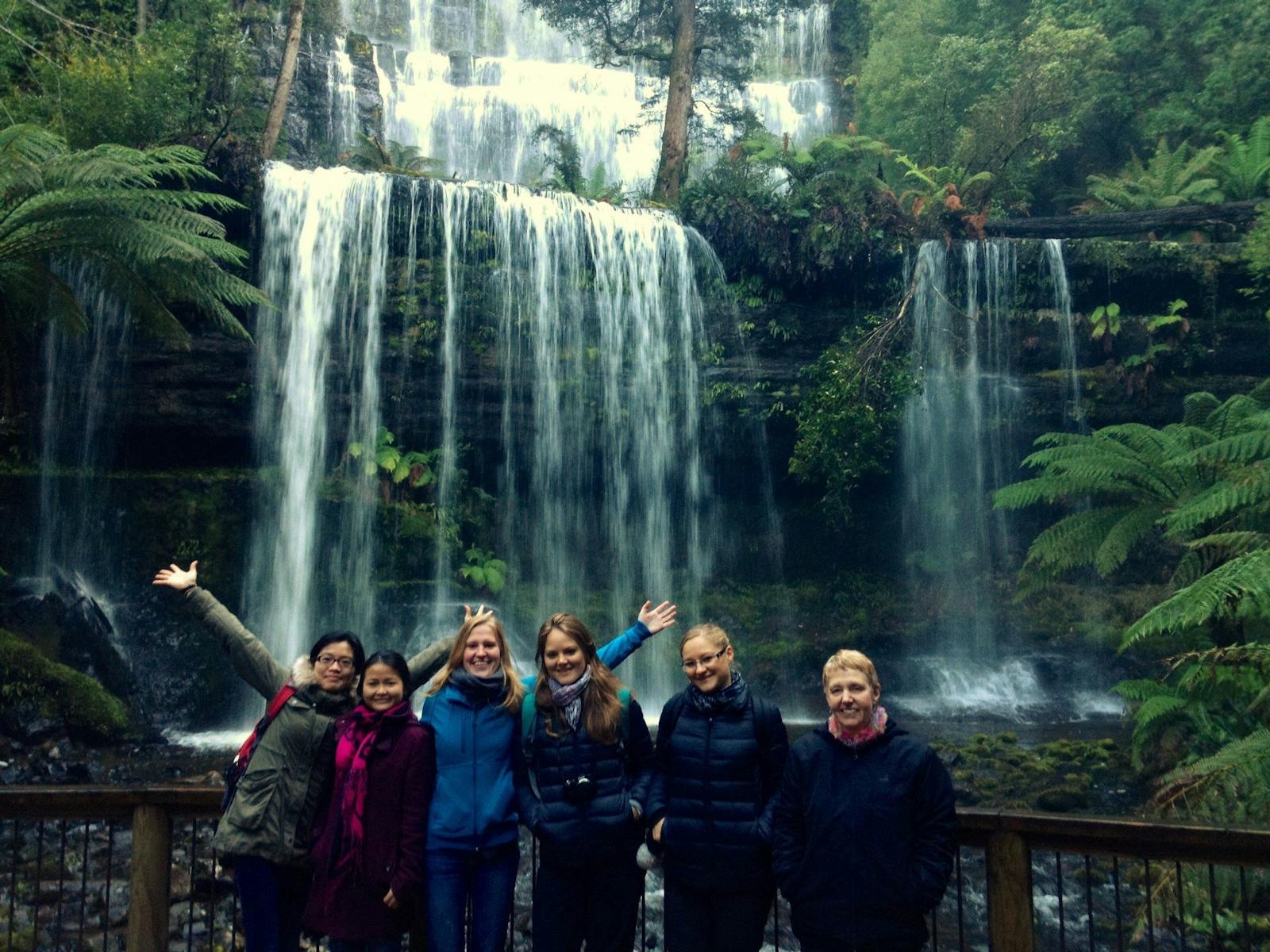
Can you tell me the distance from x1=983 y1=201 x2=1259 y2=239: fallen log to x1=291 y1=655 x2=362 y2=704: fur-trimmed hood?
14773 millimetres

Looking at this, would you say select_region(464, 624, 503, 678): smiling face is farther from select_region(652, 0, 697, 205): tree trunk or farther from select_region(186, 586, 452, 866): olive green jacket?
select_region(652, 0, 697, 205): tree trunk

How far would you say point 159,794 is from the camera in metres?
3.60

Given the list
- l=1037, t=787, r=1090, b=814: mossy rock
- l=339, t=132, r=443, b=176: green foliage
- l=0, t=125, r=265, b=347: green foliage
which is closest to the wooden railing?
l=1037, t=787, r=1090, b=814: mossy rock

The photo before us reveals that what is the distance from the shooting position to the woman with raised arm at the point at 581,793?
319cm

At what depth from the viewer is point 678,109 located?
16875 mm

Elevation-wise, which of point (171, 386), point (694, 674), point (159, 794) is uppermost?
point (171, 386)

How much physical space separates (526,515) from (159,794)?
11420 mm

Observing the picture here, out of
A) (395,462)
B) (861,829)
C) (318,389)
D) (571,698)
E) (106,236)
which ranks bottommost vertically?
(861,829)

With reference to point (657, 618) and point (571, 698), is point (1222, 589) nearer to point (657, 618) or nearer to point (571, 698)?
point (657, 618)

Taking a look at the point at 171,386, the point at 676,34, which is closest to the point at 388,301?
the point at 171,386

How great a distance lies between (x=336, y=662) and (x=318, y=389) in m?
11.4

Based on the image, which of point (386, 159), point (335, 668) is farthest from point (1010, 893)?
point (386, 159)

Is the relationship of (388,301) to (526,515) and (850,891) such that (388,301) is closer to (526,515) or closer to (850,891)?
(526,515)

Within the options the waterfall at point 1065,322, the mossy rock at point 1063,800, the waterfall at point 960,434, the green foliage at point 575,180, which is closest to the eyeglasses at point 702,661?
the mossy rock at point 1063,800
